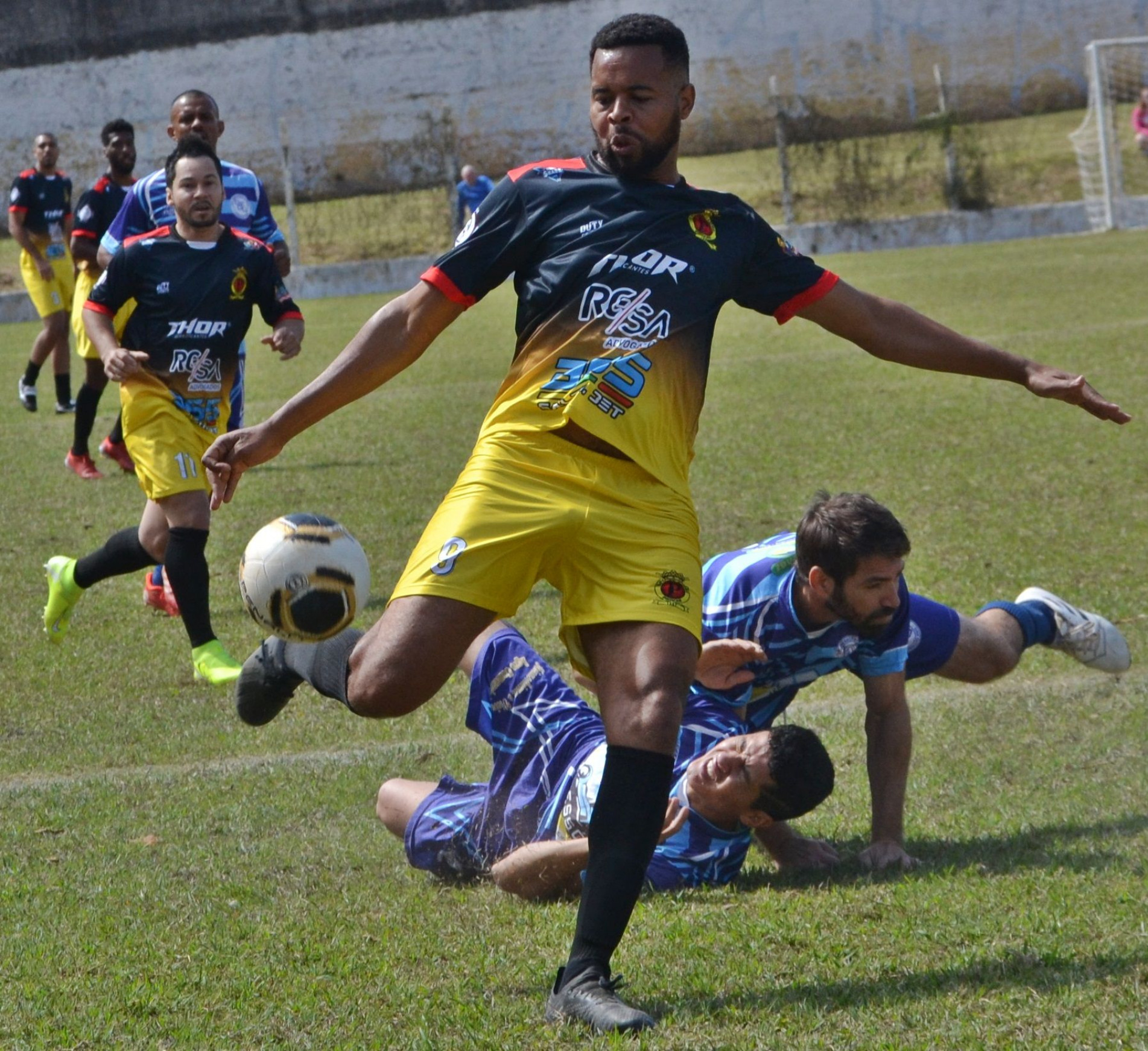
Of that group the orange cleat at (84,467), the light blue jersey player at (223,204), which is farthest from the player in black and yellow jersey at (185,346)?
the orange cleat at (84,467)

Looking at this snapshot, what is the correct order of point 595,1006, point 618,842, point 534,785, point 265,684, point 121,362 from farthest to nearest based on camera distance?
point 121,362 → point 265,684 → point 534,785 → point 618,842 → point 595,1006

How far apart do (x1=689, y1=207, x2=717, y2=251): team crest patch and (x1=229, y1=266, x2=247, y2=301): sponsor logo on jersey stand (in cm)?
346

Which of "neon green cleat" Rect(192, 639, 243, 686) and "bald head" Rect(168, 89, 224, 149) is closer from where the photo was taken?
"neon green cleat" Rect(192, 639, 243, 686)

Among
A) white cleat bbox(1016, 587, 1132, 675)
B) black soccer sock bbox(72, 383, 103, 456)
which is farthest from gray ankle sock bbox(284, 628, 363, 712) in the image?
black soccer sock bbox(72, 383, 103, 456)

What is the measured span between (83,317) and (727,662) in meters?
3.41

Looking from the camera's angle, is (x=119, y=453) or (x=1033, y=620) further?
(x=119, y=453)

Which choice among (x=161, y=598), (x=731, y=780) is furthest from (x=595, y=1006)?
(x=161, y=598)

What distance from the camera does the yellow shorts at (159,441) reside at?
20.6ft

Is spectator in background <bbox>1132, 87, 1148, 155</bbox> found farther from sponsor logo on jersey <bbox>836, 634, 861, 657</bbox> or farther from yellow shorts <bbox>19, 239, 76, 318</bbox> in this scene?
sponsor logo on jersey <bbox>836, 634, 861, 657</bbox>

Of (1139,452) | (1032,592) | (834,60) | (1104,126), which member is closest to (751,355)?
(1139,452)

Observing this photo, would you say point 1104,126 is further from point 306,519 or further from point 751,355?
point 306,519

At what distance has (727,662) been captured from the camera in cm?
425

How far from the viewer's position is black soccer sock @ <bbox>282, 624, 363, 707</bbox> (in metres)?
3.95

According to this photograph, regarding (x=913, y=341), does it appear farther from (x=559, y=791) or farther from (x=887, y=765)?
(x=559, y=791)
